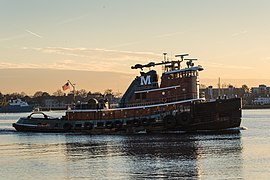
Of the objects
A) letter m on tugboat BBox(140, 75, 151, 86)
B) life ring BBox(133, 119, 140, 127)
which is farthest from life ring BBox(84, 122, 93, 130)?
letter m on tugboat BBox(140, 75, 151, 86)

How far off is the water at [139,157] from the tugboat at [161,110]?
189 centimetres

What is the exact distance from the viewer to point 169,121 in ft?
200

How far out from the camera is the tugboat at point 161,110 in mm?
60625

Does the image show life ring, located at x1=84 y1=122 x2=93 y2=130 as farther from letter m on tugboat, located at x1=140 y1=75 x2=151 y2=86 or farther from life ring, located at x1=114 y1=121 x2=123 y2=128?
letter m on tugboat, located at x1=140 y1=75 x2=151 y2=86

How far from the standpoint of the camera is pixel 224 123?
61.2 meters

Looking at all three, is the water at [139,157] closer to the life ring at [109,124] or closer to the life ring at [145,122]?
the life ring at [145,122]

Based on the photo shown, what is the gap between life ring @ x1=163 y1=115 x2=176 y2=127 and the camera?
60.7 metres

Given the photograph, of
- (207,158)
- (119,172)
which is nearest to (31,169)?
(119,172)

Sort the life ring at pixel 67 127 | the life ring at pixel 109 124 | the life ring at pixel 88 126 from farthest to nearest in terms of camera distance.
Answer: the life ring at pixel 67 127, the life ring at pixel 88 126, the life ring at pixel 109 124

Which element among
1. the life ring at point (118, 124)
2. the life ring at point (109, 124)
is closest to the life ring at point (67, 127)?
the life ring at point (109, 124)

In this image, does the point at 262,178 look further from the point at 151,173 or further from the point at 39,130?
the point at 39,130

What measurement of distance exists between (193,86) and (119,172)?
2966 centimetres

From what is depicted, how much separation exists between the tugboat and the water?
189 cm

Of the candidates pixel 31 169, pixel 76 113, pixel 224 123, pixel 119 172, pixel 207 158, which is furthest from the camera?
pixel 76 113
